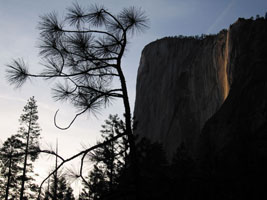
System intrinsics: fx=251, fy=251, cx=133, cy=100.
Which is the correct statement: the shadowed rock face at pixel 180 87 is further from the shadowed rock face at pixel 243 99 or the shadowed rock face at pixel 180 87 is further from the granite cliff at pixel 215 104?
the shadowed rock face at pixel 243 99

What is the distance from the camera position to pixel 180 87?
28047 millimetres

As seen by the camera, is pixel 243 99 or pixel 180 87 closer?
pixel 243 99

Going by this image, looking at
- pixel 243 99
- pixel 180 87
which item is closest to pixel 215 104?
pixel 243 99

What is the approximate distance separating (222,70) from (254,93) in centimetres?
695

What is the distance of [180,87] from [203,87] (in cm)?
481

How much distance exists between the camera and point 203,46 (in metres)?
25.3

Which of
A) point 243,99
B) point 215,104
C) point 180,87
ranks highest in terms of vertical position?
point 180,87

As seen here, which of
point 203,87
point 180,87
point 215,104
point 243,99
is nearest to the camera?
point 243,99

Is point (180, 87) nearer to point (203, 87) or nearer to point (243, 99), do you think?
point (203, 87)

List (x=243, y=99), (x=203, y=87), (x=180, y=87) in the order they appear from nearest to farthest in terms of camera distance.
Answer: (x=243, y=99), (x=203, y=87), (x=180, y=87)

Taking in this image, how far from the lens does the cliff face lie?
573 inches

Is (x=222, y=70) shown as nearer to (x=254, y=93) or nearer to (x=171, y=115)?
(x=254, y=93)

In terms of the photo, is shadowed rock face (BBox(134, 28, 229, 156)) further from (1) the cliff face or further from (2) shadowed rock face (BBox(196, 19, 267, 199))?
(2) shadowed rock face (BBox(196, 19, 267, 199))

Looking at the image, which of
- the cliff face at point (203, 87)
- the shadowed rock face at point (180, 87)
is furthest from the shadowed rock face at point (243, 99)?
the shadowed rock face at point (180, 87)
